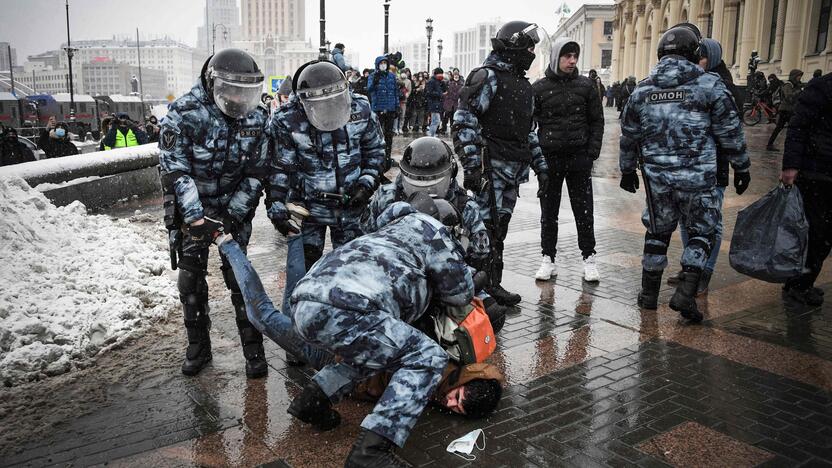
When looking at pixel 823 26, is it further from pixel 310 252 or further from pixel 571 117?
pixel 310 252

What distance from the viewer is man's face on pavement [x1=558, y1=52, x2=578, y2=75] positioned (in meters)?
6.00

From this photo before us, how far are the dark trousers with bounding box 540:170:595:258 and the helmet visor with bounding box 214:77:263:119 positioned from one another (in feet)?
10.0

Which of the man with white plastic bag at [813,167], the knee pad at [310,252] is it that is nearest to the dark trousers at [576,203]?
the man with white plastic bag at [813,167]

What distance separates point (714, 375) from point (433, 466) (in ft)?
6.68

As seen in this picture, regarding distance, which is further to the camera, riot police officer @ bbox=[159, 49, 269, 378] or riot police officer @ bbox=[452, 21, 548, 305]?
riot police officer @ bbox=[452, 21, 548, 305]

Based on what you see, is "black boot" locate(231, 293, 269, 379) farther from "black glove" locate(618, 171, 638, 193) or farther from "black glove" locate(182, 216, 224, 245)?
"black glove" locate(618, 171, 638, 193)

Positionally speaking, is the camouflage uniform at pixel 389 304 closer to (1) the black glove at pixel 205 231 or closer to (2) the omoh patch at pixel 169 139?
(1) the black glove at pixel 205 231

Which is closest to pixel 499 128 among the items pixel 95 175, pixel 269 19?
pixel 95 175

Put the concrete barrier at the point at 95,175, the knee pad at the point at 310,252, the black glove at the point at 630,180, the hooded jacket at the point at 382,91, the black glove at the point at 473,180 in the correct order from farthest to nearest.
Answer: the hooded jacket at the point at 382,91 → the concrete barrier at the point at 95,175 → the black glove at the point at 630,180 → the black glove at the point at 473,180 → the knee pad at the point at 310,252

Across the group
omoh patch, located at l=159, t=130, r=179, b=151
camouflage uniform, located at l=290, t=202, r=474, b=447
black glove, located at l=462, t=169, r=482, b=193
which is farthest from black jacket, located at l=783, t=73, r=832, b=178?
omoh patch, located at l=159, t=130, r=179, b=151

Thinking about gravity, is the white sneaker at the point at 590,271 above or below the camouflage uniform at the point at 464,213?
below

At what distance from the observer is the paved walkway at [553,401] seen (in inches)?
132

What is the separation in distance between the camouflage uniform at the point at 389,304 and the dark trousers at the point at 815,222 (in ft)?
12.6

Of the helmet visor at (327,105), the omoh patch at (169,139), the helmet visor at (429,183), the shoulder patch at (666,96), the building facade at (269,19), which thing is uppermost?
the building facade at (269,19)
